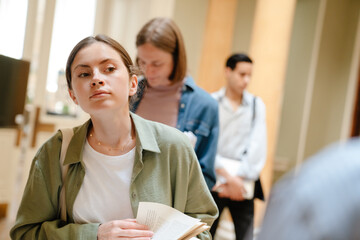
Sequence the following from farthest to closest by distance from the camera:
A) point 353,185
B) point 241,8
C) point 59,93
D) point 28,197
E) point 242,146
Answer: point 241,8
point 59,93
point 242,146
point 28,197
point 353,185

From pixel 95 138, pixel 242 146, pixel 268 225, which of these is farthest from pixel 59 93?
pixel 268 225

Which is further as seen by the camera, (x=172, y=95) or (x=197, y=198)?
(x=172, y=95)

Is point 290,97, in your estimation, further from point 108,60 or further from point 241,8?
point 108,60

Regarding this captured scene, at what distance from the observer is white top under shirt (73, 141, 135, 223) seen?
138 cm

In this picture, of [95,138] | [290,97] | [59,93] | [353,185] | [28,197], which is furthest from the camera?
[290,97]

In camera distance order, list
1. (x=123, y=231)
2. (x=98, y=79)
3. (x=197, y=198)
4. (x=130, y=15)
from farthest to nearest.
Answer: (x=130, y=15) → (x=197, y=198) → (x=98, y=79) → (x=123, y=231)

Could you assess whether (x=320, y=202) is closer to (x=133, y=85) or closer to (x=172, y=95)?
(x=133, y=85)

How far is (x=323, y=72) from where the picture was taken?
630 cm

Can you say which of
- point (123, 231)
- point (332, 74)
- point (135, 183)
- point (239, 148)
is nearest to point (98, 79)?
point (135, 183)

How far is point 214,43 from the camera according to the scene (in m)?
4.84

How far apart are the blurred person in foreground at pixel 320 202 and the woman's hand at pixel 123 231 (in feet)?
2.84

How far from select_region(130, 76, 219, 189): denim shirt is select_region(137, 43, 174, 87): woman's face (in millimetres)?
114

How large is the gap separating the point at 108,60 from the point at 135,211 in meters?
0.55

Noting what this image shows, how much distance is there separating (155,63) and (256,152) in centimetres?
113
